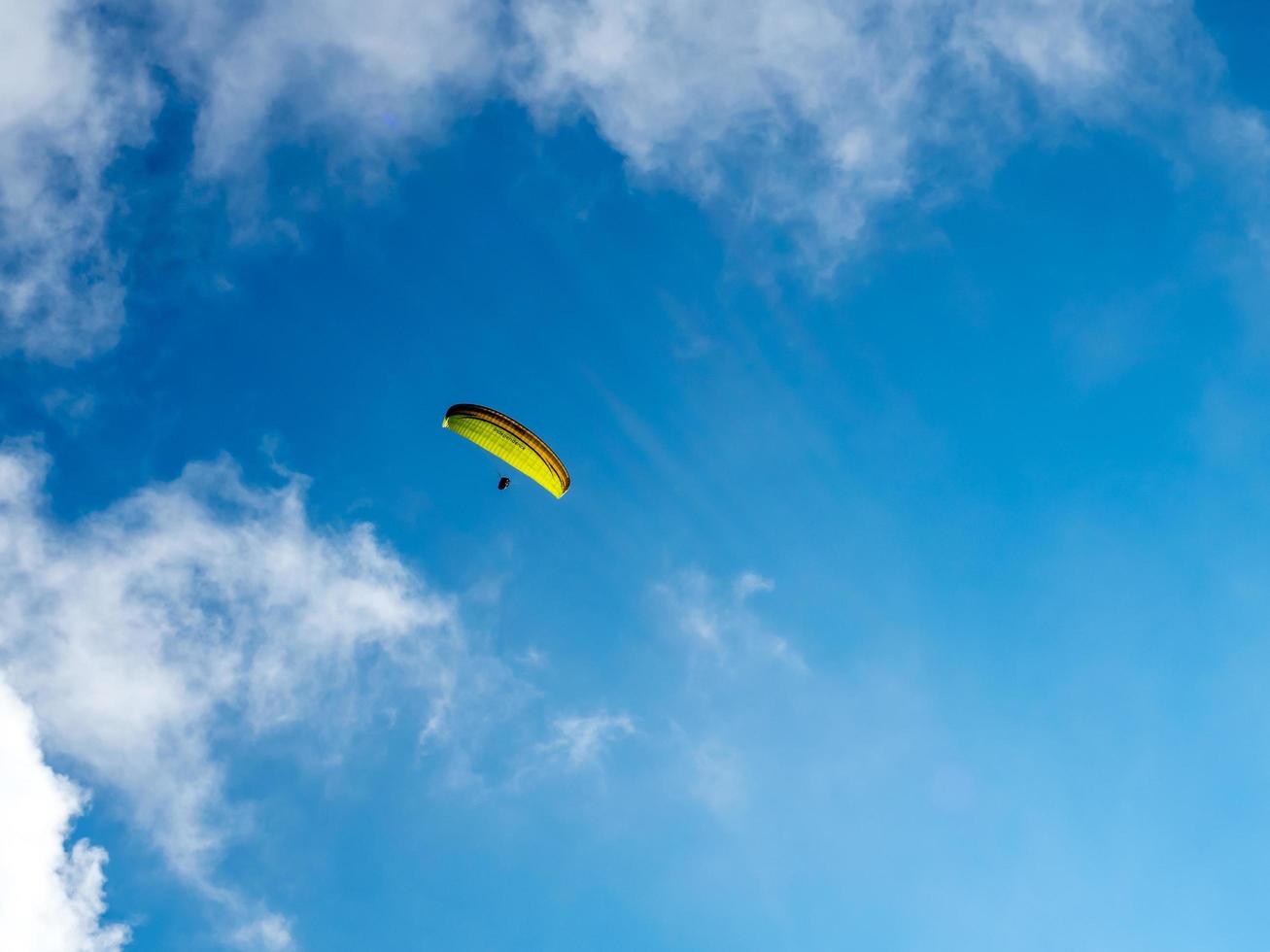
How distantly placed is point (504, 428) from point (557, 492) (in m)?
5.57

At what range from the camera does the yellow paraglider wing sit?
45750 millimetres

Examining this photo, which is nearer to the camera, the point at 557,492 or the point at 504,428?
the point at 504,428

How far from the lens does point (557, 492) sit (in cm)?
4866

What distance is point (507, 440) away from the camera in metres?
46.2

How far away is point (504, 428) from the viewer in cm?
4569

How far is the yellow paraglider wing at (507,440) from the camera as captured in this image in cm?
4575
